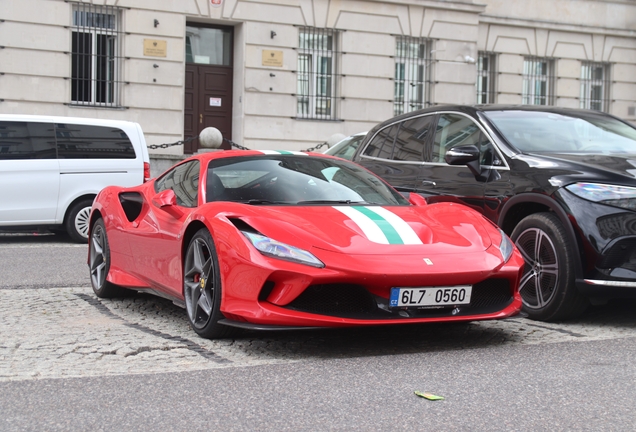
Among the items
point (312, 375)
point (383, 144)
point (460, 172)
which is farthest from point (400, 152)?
point (312, 375)

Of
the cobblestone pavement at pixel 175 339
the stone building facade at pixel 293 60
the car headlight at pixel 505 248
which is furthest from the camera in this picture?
the stone building facade at pixel 293 60

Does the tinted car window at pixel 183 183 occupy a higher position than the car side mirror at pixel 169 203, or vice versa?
the tinted car window at pixel 183 183

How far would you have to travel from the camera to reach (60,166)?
41.7ft

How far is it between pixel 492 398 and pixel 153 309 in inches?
135

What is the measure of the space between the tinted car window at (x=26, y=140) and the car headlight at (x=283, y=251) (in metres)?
8.23

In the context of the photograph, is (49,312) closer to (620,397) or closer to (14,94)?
(620,397)

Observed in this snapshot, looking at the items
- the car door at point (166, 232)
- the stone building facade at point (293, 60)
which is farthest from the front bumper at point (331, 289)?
the stone building facade at point (293, 60)

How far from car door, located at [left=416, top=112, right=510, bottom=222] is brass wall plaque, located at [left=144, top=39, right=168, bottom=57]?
1505 cm

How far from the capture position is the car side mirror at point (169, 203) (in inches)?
238

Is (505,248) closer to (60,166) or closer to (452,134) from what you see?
(452,134)

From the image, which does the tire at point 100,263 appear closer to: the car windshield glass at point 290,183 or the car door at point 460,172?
the car windshield glass at point 290,183

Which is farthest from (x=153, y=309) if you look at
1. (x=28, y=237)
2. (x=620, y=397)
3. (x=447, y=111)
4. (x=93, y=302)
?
(x=28, y=237)

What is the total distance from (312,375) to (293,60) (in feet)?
64.1

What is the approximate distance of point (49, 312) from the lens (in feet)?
22.1
